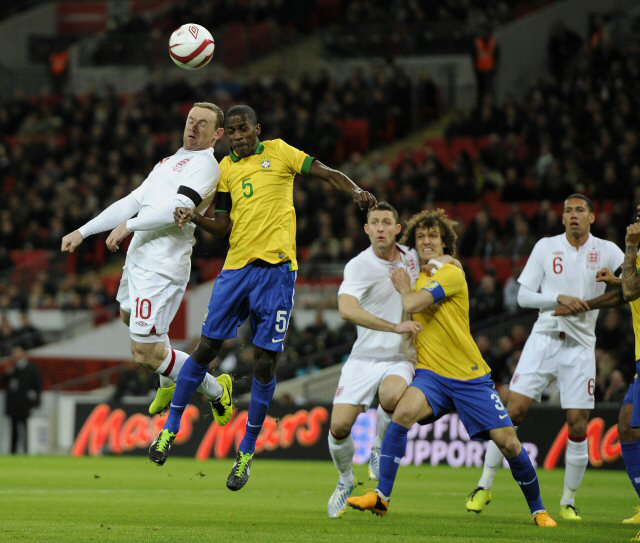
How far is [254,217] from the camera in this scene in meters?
9.85

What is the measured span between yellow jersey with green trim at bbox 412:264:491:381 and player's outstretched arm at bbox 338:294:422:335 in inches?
8.9

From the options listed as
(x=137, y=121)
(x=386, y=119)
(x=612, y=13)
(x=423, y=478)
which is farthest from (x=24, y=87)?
(x=423, y=478)

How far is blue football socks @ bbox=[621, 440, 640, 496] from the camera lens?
10.4 m

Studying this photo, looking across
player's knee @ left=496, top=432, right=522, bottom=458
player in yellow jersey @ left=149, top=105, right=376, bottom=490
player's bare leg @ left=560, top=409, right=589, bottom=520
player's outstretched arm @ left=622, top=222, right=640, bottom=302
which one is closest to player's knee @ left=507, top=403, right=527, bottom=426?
player's bare leg @ left=560, top=409, right=589, bottom=520

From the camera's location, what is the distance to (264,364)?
1005 cm

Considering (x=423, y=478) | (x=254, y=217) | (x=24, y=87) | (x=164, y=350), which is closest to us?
(x=254, y=217)

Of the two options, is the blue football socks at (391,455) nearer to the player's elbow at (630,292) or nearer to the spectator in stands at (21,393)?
the player's elbow at (630,292)

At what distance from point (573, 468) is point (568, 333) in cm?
123

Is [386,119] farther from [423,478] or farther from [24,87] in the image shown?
[423,478]

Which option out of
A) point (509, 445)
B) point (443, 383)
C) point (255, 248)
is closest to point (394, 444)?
point (443, 383)

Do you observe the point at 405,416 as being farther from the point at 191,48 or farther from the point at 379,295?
the point at 191,48

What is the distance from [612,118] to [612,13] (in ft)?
19.6

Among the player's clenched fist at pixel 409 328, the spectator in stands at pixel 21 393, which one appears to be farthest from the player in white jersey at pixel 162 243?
the spectator in stands at pixel 21 393

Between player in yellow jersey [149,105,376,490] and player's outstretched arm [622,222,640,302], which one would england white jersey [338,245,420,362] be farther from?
player's outstretched arm [622,222,640,302]
